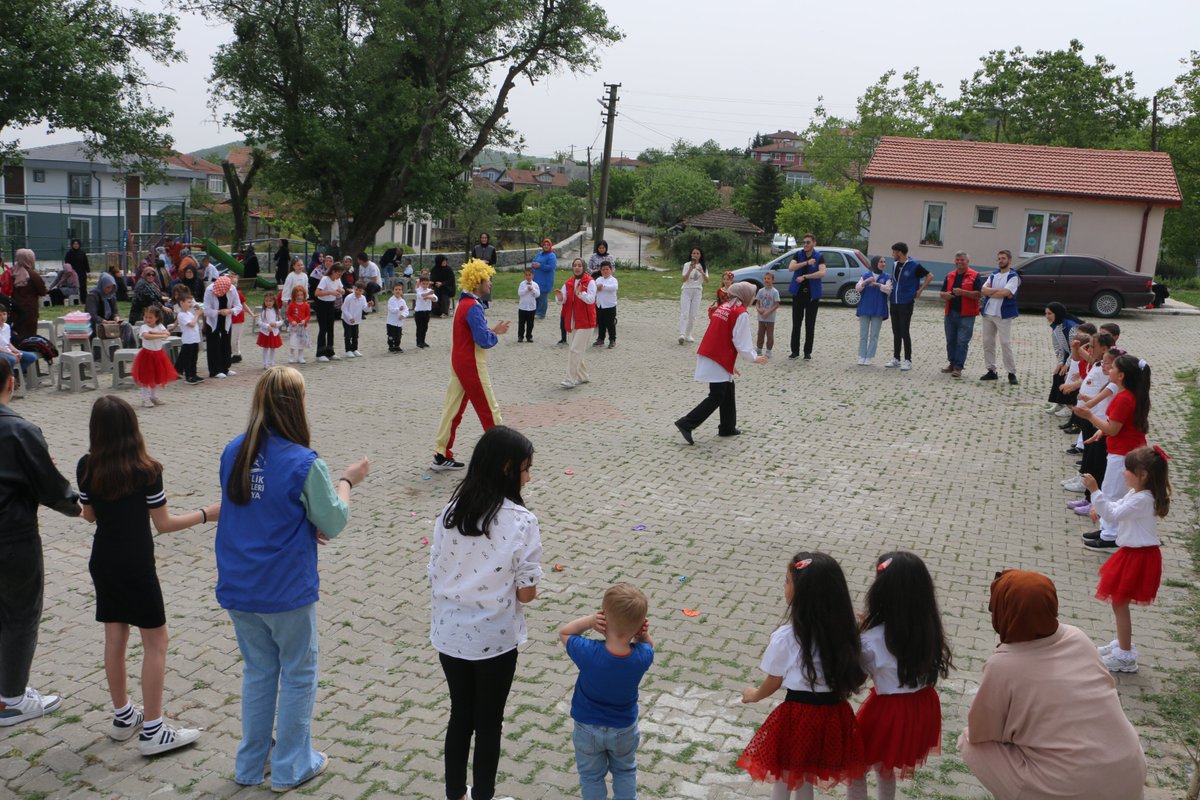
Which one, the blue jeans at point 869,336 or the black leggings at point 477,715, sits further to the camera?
the blue jeans at point 869,336

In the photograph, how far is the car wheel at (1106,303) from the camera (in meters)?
24.7

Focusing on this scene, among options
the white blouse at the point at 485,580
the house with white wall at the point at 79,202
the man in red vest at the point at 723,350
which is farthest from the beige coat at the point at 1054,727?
the house with white wall at the point at 79,202

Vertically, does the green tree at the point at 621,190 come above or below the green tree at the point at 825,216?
above

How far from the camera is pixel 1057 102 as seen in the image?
4797 cm

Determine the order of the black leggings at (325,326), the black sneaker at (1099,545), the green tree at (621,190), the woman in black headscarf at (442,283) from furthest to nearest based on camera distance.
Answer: the green tree at (621,190) < the woman in black headscarf at (442,283) < the black leggings at (325,326) < the black sneaker at (1099,545)

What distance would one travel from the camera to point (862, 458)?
1120 centimetres

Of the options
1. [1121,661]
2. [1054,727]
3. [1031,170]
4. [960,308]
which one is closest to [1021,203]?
[1031,170]

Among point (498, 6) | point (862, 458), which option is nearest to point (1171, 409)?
point (862, 458)

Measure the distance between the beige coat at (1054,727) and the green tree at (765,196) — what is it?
233ft

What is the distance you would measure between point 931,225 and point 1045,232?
327cm

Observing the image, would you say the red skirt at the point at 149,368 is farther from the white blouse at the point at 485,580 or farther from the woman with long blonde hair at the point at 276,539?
the white blouse at the point at 485,580

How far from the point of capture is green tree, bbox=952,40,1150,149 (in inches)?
1875

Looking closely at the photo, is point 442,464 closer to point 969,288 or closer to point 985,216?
point 969,288

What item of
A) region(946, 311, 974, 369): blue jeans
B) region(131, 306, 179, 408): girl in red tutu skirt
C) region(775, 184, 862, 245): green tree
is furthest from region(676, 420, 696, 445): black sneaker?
region(775, 184, 862, 245): green tree
